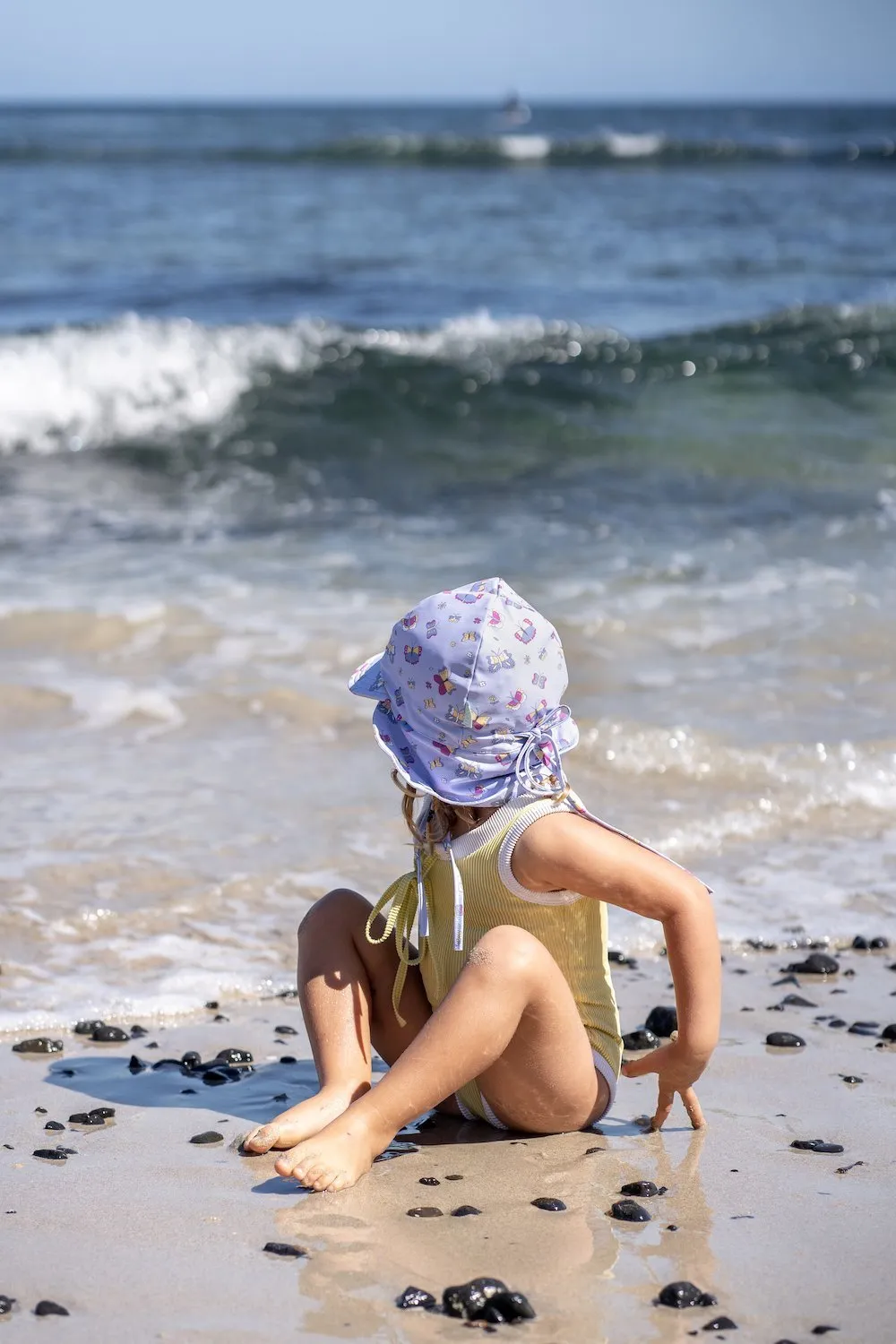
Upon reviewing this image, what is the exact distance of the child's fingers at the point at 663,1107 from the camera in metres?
2.69

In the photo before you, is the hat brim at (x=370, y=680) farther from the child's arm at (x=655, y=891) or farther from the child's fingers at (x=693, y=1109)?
the child's fingers at (x=693, y=1109)

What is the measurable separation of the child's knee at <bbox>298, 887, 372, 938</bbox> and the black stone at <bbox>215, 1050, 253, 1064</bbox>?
423 mm

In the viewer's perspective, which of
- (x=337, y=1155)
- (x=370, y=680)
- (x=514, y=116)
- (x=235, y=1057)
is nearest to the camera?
(x=337, y=1155)

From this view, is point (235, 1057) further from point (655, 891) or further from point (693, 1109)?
point (655, 891)

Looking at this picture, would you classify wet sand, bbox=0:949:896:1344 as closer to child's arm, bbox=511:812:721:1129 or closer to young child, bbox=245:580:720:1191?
young child, bbox=245:580:720:1191

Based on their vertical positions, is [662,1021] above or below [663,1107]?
below

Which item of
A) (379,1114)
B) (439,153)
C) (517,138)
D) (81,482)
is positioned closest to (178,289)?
(81,482)

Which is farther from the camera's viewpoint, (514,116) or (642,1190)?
(514,116)

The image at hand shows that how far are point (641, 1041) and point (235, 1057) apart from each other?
0.84m

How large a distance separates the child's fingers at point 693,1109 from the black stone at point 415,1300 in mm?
751

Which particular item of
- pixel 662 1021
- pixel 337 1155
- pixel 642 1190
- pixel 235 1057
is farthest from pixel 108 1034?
pixel 642 1190

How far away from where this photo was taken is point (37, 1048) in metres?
3.17

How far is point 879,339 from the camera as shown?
12.9 metres

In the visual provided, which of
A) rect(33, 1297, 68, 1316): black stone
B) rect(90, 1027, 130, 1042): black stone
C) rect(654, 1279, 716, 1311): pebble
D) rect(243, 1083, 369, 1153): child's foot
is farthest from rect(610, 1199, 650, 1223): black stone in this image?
rect(90, 1027, 130, 1042): black stone
